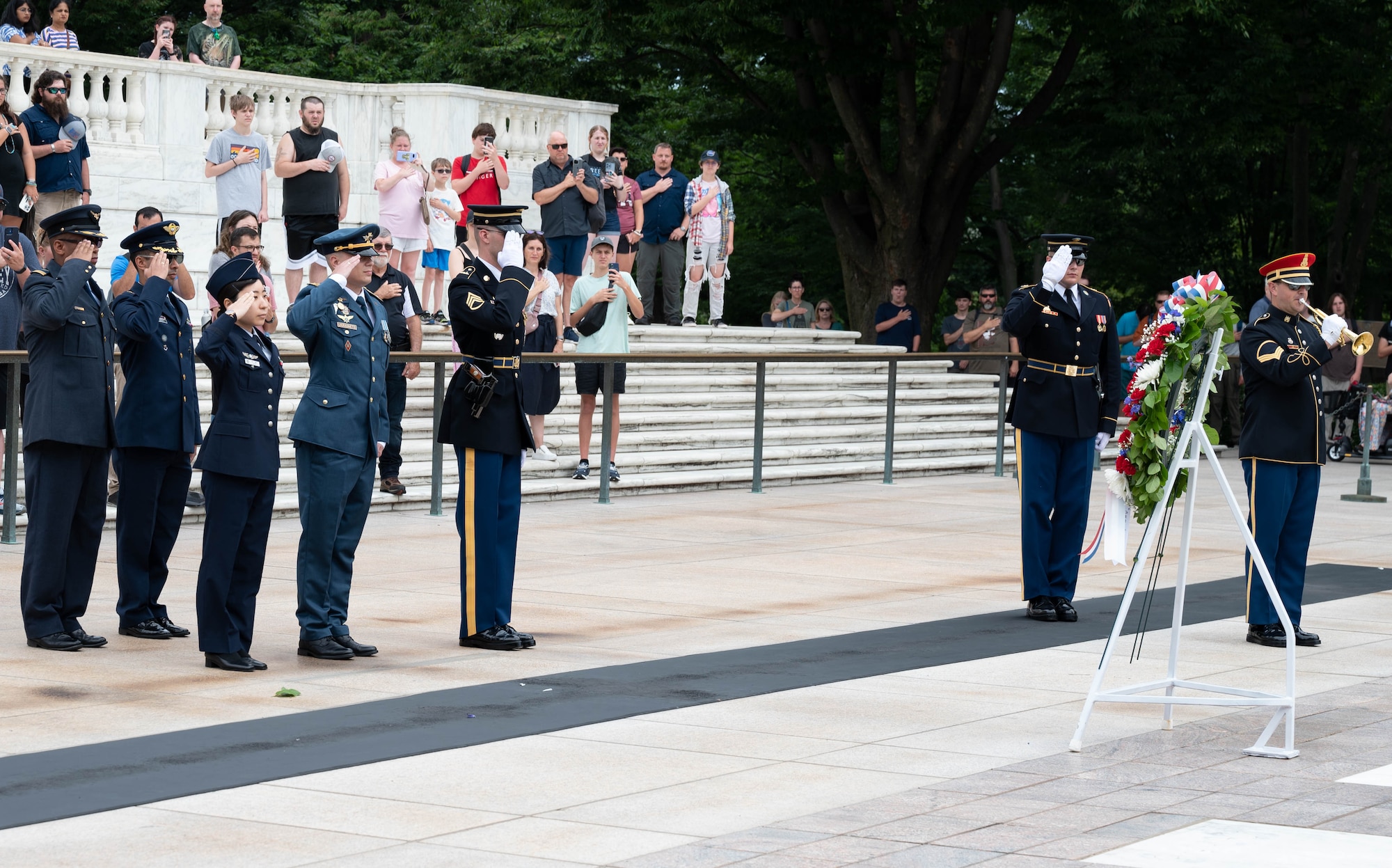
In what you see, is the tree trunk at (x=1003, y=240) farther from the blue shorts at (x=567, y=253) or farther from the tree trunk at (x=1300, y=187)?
the blue shorts at (x=567, y=253)

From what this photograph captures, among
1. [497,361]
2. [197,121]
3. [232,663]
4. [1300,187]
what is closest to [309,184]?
[197,121]

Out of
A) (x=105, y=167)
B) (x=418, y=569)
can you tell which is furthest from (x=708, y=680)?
(x=105, y=167)

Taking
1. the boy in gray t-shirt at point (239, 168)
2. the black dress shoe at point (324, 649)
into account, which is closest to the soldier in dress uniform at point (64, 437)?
the black dress shoe at point (324, 649)

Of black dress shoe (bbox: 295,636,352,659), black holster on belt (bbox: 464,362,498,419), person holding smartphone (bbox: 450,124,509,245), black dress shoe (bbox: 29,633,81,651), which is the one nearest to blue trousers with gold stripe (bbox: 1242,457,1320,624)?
black holster on belt (bbox: 464,362,498,419)

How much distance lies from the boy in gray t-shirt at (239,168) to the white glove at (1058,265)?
9.12 m

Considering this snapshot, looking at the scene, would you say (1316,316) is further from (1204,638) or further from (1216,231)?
(1216,231)

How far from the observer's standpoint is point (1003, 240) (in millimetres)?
40594

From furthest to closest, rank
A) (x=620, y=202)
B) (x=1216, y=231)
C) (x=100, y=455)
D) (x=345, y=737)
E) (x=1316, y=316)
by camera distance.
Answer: (x=1216, y=231) < (x=620, y=202) < (x=1316, y=316) < (x=100, y=455) < (x=345, y=737)

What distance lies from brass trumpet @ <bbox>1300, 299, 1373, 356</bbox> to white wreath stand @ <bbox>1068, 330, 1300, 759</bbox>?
1808mm

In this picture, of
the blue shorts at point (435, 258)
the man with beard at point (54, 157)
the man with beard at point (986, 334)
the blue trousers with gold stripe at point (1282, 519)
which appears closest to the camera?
→ the blue trousers with gold stripe at point (1282, 519)

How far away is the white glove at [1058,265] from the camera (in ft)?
34.5

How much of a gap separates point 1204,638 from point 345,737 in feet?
16.6

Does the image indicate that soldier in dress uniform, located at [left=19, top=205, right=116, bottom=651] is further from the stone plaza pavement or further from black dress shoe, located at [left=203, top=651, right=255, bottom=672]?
black dress shoe, located at [left=203, top=651, right=255, bottom=672]

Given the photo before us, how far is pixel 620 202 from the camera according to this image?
68.3 ft
